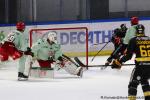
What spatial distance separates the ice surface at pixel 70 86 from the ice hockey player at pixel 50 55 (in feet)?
0.56

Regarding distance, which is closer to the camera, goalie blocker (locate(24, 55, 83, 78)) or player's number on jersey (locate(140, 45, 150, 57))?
player's number on jersey (locate(140, 45, 150, 57))

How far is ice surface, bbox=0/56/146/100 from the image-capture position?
19.4 feet

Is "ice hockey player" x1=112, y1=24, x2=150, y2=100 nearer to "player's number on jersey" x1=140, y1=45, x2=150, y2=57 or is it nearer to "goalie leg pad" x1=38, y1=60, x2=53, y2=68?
"player's number on jersey" x1=140, y1=45, x2=150, y2=57

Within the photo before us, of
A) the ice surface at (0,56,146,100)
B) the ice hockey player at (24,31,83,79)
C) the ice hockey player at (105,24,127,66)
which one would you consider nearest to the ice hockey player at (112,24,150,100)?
the ice surface at (0,56,146,100)

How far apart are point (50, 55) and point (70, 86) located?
1.29 m

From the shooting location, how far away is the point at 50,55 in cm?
805

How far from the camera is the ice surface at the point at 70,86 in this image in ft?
19.4

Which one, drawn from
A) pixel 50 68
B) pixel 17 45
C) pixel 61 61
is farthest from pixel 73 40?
pixel 17 45

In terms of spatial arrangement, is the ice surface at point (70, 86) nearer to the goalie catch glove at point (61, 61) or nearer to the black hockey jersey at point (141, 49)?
the goalie catch glove at point (61, 61)

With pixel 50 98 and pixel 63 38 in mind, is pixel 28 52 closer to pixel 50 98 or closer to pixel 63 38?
pixel 50 98

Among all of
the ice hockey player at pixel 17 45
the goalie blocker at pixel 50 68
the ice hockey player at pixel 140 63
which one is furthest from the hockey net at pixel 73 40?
the ice hockey player at pixel 140 63

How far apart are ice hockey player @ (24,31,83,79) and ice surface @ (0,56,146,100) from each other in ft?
0.56

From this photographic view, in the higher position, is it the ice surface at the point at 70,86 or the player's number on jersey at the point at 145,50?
the player's number on jersey at the point at 145,50

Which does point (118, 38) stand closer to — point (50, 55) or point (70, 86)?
point (50, 55)
